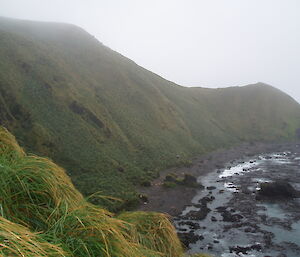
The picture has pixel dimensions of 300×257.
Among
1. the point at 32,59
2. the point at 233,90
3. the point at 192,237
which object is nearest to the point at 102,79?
the point at 32,59

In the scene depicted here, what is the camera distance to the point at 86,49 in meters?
109

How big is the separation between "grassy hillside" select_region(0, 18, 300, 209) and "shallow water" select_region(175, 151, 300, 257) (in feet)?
35.5

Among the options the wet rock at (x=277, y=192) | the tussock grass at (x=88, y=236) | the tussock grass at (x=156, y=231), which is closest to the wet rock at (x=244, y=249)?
the wet rock at (x=277, y=192)

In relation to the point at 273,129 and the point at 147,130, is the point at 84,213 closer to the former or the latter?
the point at 147,130

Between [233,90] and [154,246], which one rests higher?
[233,90]

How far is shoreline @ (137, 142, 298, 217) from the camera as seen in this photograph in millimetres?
37875

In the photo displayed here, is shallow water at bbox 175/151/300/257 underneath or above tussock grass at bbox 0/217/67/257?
underneath

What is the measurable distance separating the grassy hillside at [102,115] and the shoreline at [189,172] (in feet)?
8.68

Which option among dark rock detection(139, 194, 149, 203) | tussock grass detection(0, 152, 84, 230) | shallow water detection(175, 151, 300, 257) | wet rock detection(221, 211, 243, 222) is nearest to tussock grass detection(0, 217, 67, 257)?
tussock grass detection(0, 152, 84, 230)

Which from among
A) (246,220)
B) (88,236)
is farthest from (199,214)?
(88,236)

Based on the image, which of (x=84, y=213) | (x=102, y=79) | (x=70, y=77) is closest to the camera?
(x=84, y=213)

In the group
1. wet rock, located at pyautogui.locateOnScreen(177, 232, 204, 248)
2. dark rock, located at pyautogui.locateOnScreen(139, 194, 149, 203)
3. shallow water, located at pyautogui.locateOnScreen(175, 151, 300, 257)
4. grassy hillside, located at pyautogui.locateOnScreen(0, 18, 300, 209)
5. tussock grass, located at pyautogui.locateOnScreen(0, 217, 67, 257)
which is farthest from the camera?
grassy hillside, located at pyautogui.locateOnScreen(0, 18, 300, 209)

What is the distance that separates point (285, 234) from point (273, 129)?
4060 inches

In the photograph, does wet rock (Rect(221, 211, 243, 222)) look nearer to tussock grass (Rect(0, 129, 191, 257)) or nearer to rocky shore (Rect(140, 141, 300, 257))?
rocky shore (Rect(140, 141, 300, 257))
